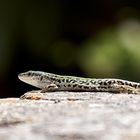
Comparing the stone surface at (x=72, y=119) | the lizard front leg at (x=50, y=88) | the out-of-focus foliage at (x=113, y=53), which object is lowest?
the out-of-focus foliage at (x=113, y=53)

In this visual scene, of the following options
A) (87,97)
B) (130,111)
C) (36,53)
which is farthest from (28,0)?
(130,111)

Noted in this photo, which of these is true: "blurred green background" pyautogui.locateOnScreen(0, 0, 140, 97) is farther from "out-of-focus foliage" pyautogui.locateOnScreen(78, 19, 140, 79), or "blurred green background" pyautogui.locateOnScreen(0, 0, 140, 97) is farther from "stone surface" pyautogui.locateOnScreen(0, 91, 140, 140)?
"stone surface" pyautogui.locateOnScreen(0, 91, 140, 140)

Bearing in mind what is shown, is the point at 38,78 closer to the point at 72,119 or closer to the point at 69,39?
the point at 72,119

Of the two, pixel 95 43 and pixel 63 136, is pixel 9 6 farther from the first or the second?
pixel 63 136

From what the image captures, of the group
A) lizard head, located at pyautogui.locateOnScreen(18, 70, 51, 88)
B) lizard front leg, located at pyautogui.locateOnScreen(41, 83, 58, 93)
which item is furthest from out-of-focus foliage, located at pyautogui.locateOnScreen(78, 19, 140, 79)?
lizard front leg, located at pyautogui.locateOnScreen(41, 83, 58, 93)

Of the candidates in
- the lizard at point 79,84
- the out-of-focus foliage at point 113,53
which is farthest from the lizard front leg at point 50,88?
the out-of-focus foliage at point 113,53

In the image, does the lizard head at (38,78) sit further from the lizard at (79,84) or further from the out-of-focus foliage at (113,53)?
the out-of-focus foliage at (113,53)

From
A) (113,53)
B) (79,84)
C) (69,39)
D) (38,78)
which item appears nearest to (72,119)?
(79,84)
